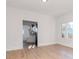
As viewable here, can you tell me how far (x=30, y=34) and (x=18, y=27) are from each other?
1.06m

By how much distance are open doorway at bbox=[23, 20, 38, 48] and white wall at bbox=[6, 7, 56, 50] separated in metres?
0.27

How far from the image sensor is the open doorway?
4646 millimetres

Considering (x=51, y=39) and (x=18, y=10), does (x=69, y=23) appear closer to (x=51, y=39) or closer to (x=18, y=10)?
(x=51, y=39)

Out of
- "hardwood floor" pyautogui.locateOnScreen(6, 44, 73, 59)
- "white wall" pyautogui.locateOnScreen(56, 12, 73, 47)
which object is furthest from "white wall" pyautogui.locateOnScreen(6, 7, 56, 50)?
"white wall" pyautogui.locateOnScreen(56, 12, 73, 47)

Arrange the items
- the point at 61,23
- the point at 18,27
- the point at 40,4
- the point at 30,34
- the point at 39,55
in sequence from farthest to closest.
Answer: the point at 61,23 → the point at 30,34 → the point at 18,27 → the point at 40,4 → the point at 39,55

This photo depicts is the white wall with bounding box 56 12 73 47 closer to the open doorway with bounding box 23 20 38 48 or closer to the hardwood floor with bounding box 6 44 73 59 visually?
the hardwood floor with bounding box 6 44 73 59

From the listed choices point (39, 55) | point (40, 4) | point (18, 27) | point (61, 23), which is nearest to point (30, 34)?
point (18, 27)

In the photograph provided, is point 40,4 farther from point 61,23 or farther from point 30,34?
point 61,23

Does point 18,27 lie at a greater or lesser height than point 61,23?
lesser

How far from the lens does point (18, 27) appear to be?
4.27 metres

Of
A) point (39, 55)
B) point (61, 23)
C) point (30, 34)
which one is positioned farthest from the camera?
point (61, 23)

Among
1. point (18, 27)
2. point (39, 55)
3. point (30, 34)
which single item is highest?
point (18, 27)

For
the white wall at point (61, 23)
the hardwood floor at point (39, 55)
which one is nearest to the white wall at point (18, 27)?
the hardwood floor at point (39, 55)
